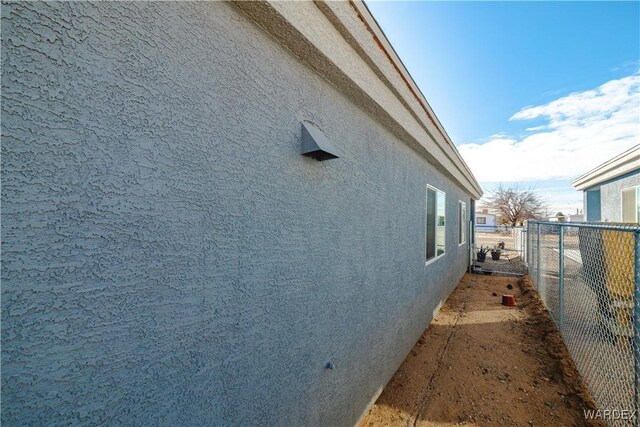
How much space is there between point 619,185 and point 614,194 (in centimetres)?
57

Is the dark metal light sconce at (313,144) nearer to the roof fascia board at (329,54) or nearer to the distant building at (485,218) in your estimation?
the roof fascia board at (329,54)

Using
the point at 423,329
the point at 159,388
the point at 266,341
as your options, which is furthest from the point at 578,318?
the point at 159,388

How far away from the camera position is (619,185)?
941 cm

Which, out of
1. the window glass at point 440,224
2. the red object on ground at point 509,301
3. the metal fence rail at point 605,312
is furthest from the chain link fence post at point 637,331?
the red object on ground at point 509,301

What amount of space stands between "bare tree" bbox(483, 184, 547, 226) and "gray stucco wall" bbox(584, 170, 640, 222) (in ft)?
105

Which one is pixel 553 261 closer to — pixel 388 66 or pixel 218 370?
pixel 388 66

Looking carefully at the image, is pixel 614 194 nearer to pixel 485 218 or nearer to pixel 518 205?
pixel 518 205

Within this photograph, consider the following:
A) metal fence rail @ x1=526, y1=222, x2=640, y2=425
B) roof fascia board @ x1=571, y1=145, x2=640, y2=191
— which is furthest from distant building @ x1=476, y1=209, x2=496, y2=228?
metal fence rail @ x1=526, y1=222, x2=640, y2=425

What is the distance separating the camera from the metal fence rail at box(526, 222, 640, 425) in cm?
→ 240

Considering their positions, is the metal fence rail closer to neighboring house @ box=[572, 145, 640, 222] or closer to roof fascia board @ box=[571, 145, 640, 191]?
roof fascia board @ box=[571, 145, 640, 191]

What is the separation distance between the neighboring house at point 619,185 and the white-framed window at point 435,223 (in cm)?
634

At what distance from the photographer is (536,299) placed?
23.1 ft

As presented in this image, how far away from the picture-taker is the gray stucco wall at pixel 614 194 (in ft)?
28.0

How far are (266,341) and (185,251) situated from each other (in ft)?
2.68
